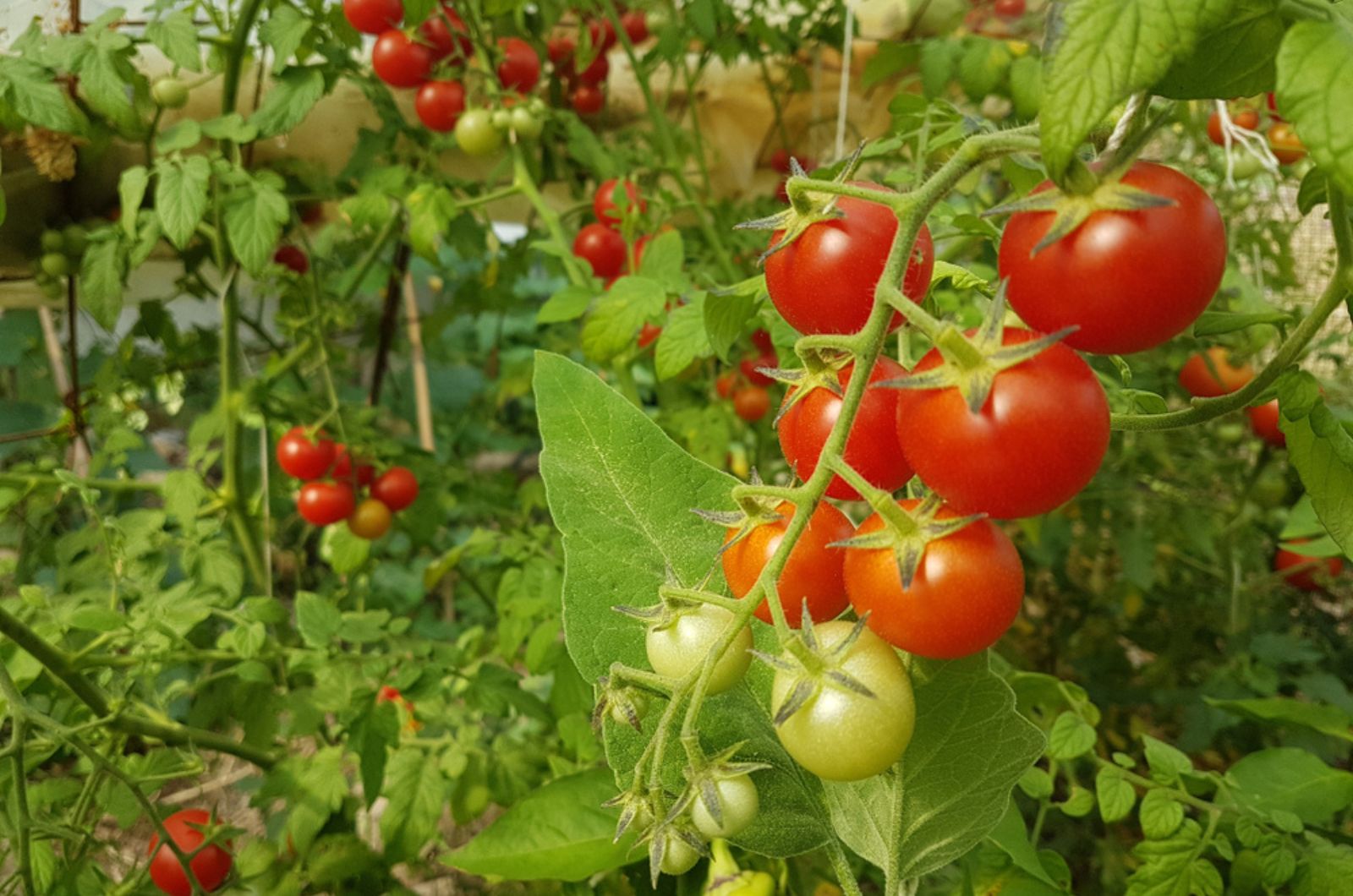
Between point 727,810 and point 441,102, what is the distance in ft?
4.07

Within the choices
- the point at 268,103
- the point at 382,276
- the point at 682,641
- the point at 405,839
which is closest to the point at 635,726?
the point at 682,641

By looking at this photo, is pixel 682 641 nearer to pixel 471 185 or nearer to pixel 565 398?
pixel 565 398

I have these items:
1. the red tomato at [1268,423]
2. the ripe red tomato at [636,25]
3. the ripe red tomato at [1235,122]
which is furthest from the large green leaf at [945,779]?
the ripe red tomato at [636,25]

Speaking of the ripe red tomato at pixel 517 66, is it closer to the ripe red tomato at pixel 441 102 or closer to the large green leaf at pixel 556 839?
the ripe red tomato at pixel 441 102

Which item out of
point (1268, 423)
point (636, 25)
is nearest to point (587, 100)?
point (636, 25)

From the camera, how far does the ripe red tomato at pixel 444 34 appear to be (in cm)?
130

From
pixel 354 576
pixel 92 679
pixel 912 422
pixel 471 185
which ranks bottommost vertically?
pixel 354 576

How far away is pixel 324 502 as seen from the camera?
1341mm

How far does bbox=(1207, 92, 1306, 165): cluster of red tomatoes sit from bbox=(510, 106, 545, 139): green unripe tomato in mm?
995

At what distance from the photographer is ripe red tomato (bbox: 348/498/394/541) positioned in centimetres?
139

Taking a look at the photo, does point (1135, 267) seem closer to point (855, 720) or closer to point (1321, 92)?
point (1321, 92)

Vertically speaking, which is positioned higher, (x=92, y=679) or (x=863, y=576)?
(x=863, y=576)

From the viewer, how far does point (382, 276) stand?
175cm

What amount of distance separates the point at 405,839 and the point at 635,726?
695 millimetres
